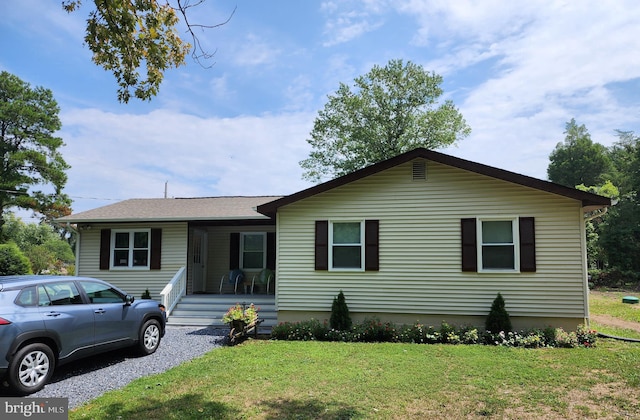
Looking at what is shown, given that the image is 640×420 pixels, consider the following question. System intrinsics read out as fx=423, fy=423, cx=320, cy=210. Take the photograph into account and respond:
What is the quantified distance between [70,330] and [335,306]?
18.5 feet

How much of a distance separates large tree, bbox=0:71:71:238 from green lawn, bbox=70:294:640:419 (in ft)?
85.4

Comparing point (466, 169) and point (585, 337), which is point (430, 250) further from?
point (585, 337)

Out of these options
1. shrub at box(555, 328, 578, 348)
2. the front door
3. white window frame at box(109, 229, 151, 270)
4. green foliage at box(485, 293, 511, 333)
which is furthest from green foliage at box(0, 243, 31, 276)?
shrub at box(555, 328, 578, 348)

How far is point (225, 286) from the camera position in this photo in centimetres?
1485

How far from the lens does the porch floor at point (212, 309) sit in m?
11.6

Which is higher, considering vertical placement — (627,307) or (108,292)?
(108,292)

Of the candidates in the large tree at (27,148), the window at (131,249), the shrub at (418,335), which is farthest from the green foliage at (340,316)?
the large tree at (27,148)

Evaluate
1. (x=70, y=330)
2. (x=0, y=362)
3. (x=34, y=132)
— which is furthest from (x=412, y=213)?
(x=34, y=132)

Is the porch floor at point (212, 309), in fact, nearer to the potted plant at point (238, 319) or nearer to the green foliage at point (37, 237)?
the potted plant at point (238, 319)

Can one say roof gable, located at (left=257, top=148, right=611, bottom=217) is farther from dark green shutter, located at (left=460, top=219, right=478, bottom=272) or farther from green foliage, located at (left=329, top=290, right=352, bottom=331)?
green foliage, located at (left=329, top=290, right=352, bottom=331)

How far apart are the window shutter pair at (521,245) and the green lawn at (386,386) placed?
211cm

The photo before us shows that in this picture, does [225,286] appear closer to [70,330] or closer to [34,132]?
[70,330]

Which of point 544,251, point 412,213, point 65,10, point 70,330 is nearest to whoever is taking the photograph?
point 65,10

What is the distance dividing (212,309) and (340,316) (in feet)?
14.1
